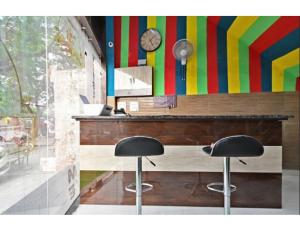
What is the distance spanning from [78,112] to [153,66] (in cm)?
172

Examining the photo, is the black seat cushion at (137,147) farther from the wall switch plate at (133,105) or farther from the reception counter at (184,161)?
the wall switch plate at (133,105)

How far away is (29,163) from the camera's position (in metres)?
1.63

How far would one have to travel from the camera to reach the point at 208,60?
395 centimetres

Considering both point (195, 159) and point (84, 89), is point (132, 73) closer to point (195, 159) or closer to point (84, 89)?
point (84, 89)

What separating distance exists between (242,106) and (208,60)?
1018 millimetres

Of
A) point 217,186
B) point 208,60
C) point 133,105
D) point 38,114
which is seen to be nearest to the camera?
point 38,114

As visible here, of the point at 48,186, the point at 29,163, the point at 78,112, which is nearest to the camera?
the point at 29,163

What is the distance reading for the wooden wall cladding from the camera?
359cm

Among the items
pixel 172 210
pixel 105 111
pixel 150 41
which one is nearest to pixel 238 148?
pixel 172 210

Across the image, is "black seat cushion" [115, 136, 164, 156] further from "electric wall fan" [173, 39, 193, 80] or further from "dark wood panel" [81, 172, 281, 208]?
"electric wall fan" [173, 39, 193, 80]

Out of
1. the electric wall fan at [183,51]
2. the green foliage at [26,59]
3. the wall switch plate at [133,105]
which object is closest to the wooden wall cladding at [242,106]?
the wall switch plate at [133,105]

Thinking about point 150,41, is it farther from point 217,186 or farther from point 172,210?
point 172,210
